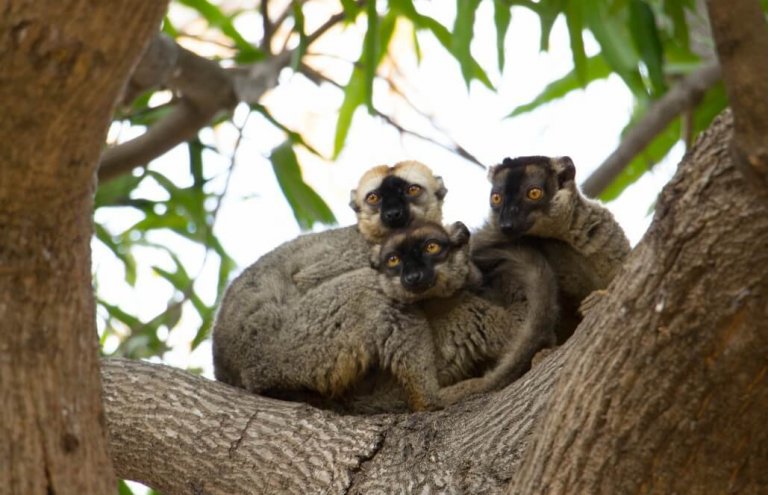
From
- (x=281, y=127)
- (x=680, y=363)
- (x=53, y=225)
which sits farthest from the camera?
(x=281, y=127)

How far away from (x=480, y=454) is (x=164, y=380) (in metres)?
1.74

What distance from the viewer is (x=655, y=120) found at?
1009 centimetres

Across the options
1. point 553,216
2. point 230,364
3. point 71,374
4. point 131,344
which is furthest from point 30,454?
point 131,344

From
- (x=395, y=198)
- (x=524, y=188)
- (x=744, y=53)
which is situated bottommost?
(x=744, y=53)

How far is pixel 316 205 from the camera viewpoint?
35.0ft

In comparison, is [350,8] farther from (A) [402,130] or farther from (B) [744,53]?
(B) [744,53]

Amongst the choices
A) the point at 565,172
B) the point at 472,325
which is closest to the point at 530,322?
the point at 472,325

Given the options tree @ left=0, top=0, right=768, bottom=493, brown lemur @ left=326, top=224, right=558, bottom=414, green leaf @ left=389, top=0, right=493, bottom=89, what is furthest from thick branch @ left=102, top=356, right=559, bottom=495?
green leaf @ left=389, top=0, right=493, bottom=89

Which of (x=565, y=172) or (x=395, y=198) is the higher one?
(x=395, y=198)

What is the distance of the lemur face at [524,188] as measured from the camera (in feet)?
21.5

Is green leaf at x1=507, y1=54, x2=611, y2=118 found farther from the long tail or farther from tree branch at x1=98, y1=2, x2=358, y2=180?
the long tail

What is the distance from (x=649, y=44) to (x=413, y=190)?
2466mm

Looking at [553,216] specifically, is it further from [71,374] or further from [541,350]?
[71,374]

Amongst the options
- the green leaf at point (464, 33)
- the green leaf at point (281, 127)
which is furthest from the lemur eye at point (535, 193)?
the green leaf at point (281, 127)
